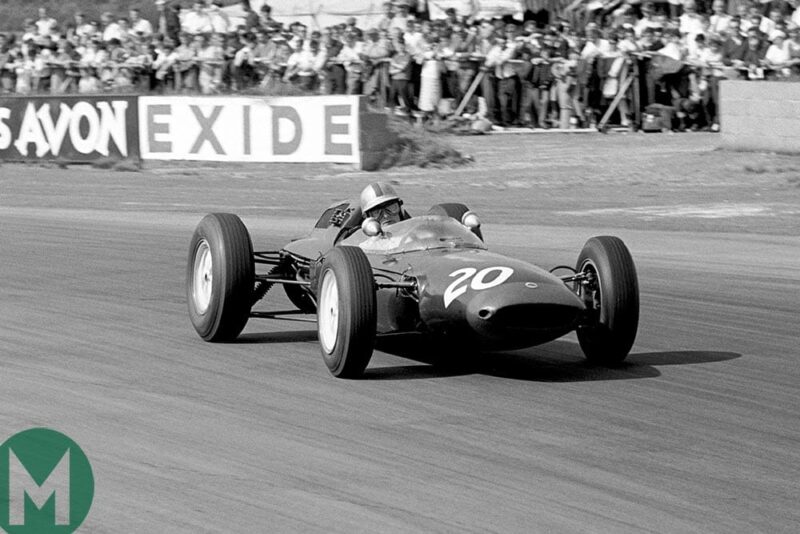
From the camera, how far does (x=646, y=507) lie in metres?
5.01

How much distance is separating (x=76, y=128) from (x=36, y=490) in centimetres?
1663

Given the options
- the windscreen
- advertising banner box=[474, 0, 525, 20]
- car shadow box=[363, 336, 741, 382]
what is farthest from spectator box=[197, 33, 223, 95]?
the windscreen

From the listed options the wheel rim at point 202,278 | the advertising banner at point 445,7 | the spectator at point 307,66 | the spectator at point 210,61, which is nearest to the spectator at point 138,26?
the spectator at point 210,61

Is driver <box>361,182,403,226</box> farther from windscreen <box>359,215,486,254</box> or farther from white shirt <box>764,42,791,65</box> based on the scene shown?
white shirt <box>764,42,791,65</box>

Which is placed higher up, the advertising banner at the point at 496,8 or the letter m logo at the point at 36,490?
the letter m logo at the point at 36,490

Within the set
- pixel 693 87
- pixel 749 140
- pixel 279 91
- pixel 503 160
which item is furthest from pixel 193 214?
pixel 693 87

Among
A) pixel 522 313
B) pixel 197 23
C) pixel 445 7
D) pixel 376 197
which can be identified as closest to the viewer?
pixel 522 313

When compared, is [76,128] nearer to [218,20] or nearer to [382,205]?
[218,20]

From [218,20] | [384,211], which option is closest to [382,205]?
[384,211]

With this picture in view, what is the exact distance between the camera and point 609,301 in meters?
7.30

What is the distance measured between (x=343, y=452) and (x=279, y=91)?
48.8ft

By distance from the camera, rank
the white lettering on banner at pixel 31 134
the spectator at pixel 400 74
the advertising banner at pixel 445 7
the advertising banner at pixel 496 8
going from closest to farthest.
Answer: the white lettering on banner at pixel 31 134, the spectator at pixel 400 74, the advertising banner at pixel 445 7, the advertising banner at pixel 496 8

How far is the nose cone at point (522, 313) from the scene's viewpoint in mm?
6777

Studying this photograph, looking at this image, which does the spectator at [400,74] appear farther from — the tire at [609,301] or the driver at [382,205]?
the tire at [609,301]
